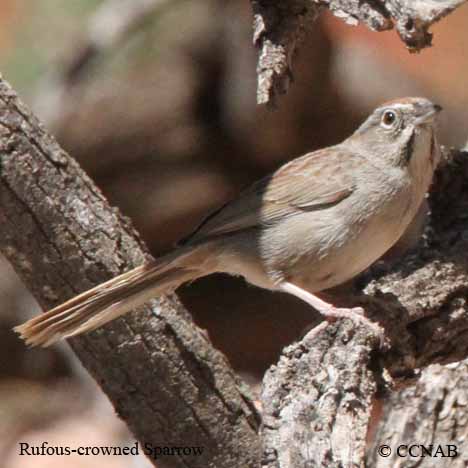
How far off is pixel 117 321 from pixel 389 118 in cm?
169

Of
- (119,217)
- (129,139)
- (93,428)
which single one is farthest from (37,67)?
(119,217)

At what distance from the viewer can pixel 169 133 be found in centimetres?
884

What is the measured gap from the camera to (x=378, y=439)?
5.26m

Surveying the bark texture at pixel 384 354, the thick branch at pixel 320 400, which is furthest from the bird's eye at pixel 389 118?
the thick branch at pixel 320 400

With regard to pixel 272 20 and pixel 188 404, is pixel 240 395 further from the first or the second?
pixel 272 20

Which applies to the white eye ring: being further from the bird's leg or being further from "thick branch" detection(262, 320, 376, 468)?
"thick branch" detection(262, 320, 376, 468)

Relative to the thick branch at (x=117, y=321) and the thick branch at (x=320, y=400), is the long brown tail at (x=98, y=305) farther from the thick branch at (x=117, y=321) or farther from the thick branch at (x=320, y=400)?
the thick branch at (x=320, y=400)

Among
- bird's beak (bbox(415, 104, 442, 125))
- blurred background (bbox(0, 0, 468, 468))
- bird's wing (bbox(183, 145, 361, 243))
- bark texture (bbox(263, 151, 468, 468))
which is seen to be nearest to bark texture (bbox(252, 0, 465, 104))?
bird's beak (bbox(415, 104, 442, 125))

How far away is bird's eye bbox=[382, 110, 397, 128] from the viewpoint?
5062 mm

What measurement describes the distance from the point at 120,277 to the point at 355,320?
A: 104 centimetres

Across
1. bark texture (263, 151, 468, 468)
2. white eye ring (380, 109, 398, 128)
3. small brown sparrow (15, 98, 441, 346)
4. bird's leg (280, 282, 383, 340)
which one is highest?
white eye ring (380, 109, 398, 128)

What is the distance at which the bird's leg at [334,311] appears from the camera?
4.32 m

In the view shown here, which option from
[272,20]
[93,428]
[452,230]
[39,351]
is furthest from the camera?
[39,351]

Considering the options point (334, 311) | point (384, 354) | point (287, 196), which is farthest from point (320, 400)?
point (287, 196)
